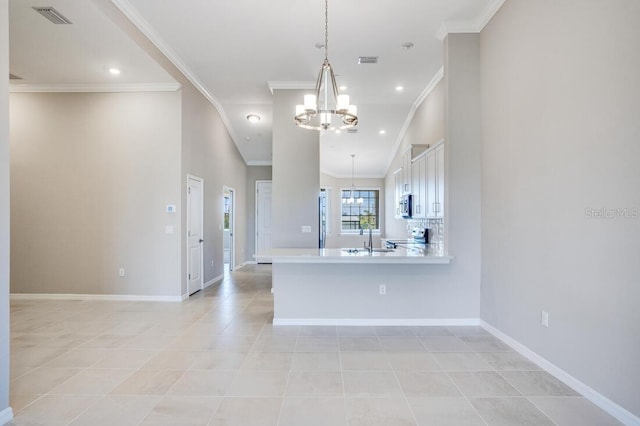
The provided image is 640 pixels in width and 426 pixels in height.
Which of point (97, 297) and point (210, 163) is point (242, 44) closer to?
point (210, 163)

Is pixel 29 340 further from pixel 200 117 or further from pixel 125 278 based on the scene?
pixel 200 117

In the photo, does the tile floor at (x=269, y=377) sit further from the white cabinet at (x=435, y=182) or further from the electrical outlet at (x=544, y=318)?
the white cabinet at (x=435, y=182)

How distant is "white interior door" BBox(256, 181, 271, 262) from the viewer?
9.38 m

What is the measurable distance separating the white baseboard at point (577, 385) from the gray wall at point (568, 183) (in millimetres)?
44

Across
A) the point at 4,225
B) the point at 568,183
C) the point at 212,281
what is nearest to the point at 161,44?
the point at 4,225

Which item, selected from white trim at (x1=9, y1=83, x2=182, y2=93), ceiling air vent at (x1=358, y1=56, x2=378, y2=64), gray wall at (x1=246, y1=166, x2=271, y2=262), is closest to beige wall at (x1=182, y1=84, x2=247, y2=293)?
white trim at (x1=9, y1=83, x2=182, y2=93)

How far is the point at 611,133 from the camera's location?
2.14 m

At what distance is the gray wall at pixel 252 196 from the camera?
30.5ft

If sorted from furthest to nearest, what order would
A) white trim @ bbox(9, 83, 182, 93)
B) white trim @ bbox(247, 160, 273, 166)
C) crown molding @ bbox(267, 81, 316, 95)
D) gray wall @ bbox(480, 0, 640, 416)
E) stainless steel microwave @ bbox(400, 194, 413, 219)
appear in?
white trim @ bbox(247, 160, 273, 166) → stainless steel microwave @ bbox(400, 194, 413, 219) → crown molding @ bbox(267, 81, 316, 95) → white trim @ bbox(9, 83, 182, 93) → gray wall @ bbox(480, 0, 640, 416)

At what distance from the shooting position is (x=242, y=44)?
14.4 feet

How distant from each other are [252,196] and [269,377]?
710 cm

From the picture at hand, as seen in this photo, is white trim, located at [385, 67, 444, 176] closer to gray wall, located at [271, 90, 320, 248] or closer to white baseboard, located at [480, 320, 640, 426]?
gray wall, located at [271, 90, 320, 248]

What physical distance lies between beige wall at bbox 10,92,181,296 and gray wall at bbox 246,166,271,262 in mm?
4168

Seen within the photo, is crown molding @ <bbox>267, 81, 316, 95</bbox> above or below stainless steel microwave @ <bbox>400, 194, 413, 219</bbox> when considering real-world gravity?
above
